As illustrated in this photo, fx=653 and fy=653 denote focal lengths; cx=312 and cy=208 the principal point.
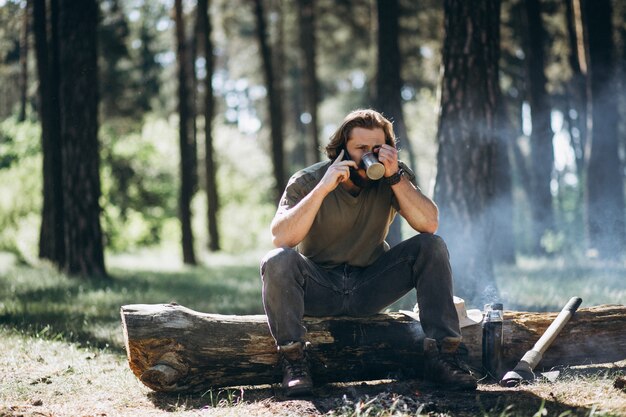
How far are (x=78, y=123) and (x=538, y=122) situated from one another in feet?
33.8

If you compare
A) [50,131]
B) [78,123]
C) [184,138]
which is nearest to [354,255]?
[78,123]

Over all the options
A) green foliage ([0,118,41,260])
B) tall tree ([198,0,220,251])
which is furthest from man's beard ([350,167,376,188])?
green foliage ([0,118,41,260])

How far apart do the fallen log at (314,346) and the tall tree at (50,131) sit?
7.30 m

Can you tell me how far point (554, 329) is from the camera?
4.60 meters

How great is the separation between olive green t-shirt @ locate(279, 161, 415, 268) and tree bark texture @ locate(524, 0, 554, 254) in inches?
449

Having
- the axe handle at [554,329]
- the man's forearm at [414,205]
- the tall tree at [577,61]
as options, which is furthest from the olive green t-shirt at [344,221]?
the tall tree at [577,61]

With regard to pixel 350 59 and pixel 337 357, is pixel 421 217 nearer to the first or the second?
pixel 337 357

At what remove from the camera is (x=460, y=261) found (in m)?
6.98

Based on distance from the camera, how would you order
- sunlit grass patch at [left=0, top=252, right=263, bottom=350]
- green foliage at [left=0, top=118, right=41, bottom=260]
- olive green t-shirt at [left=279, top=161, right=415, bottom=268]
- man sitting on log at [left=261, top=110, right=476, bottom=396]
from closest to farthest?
man sitting on log at [left=261, top=110, right=476, bottom=396] → olive green t-shirt at [left=279, top=161, right=415, bottom=268] → sunlit grass patch at [left=0, top=252, right=263, bottom=350] → green foliage at [left=0, top=118, right=41, bottom=260]

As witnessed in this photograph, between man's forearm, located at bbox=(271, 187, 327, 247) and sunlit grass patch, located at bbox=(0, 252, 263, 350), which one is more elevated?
man's forearm, located at bbox=(271, 187, 327, 247)

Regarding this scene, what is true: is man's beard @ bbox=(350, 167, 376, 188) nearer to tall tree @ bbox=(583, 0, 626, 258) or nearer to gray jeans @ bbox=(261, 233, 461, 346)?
gray jeans @ bbox=(261, 233, 461, 346)

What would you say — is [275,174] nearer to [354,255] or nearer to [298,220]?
[354,255]

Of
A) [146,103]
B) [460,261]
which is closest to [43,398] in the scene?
[460,261]

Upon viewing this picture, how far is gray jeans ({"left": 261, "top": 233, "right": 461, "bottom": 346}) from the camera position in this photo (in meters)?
4.10
